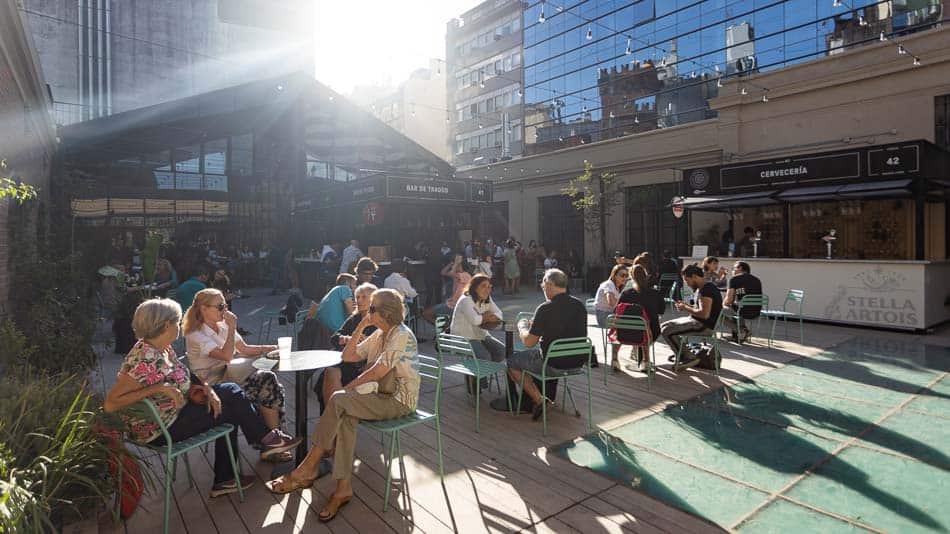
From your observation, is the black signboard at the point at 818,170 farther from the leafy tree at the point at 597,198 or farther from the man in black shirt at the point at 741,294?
the man in black shirt at the point at 741,294

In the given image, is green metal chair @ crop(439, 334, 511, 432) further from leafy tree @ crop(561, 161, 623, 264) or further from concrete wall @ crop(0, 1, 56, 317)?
leafy tree @ crop(561, 161, 623, 264)

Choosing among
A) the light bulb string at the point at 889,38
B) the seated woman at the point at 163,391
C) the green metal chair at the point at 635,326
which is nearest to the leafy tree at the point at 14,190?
the seated woman at the point at 163,391

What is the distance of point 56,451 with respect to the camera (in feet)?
8.59

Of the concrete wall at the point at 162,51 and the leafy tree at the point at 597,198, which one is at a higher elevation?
the concrete wall at the point at 162,51

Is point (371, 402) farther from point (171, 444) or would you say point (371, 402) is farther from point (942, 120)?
point (942, 120)

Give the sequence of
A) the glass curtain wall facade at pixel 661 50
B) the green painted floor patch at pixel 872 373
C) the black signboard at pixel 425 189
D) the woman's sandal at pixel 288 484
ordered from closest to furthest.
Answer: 1. the woman's sandal at pixel 288 484
2. the green painted floor patch at pixel 872 373
3. the black signboard at pixel 425 189
4. the glass curtain wall facade at pixel 661 50

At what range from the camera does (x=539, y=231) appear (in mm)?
24328

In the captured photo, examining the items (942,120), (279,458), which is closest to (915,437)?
(279,458)

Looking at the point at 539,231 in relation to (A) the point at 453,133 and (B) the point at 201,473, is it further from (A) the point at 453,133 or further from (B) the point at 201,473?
(B) the point at 201,473

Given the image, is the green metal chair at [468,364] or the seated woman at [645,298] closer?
the green metal chair at [468,364]

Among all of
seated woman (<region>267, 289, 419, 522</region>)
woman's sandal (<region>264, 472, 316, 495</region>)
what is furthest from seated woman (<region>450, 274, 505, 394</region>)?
woman's sandal (<region>264, 472, 316, 495</region>)

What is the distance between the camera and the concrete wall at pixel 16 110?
5266 mm

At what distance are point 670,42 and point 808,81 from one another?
7.47 meters

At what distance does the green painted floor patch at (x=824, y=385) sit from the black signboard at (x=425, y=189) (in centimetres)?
1018
